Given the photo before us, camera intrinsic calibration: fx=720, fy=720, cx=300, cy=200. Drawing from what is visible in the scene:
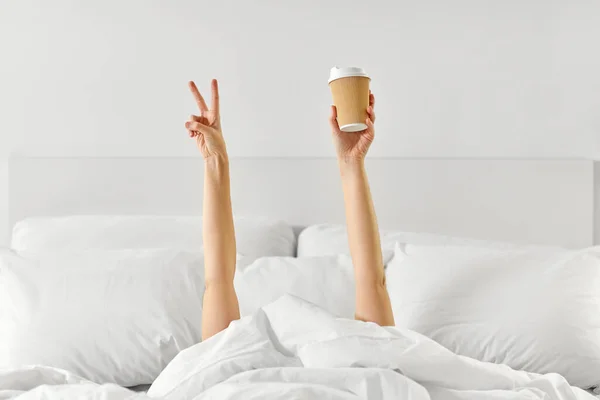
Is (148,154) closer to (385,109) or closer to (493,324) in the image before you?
(385,109)

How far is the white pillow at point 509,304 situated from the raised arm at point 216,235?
515mm

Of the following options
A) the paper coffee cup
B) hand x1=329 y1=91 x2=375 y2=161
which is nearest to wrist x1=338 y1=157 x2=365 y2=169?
hand x1=329 y1=91 x2=375 y2=161

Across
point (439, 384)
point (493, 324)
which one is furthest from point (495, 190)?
point (439, 384)

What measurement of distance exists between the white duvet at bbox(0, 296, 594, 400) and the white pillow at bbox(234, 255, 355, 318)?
34cm

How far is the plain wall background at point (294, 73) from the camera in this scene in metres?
2.64

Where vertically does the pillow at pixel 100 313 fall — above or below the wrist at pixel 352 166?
below

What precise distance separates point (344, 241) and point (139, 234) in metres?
0.71

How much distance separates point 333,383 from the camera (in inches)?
55.4

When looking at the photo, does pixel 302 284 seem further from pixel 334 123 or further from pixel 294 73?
pixel 294 73

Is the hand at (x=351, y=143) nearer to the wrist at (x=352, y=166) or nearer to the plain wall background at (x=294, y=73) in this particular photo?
the wrist at (x=352, y=166)

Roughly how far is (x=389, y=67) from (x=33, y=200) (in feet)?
4.73

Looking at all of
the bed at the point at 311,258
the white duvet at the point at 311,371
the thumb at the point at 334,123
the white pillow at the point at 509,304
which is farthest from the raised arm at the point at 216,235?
the white pillow at the point at 509,304

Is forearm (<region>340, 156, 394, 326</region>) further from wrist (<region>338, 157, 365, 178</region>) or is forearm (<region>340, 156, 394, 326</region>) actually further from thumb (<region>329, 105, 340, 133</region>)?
thumb (<region>329, 105, 340, 133</region>)

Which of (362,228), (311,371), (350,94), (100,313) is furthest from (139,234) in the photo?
(311,371)
